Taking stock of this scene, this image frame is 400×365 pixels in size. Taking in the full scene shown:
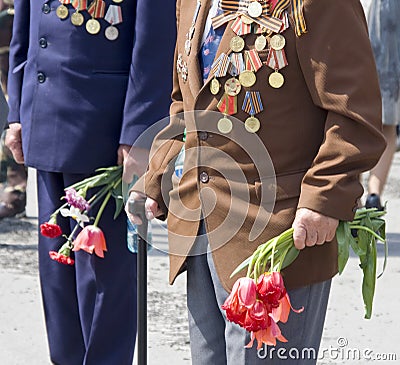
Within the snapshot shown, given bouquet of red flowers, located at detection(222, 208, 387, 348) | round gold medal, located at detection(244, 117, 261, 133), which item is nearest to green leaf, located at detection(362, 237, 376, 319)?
bouquet of red flowers, located at detection(222, 208, 387, 348)

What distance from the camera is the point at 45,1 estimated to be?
3.89 meters

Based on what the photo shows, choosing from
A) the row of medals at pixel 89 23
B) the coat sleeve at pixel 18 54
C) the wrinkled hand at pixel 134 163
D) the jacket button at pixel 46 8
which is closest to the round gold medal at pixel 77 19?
the row of medals at pixel 89 23

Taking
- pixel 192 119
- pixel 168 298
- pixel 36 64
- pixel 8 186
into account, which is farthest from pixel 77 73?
pixel 8 186

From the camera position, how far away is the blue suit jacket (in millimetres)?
3797

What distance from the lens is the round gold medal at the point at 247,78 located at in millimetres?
2873

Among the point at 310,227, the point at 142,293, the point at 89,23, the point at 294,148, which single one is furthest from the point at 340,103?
the point at 89,23

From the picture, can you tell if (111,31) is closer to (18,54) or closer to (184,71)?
(18,54)

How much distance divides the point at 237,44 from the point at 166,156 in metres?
0.49

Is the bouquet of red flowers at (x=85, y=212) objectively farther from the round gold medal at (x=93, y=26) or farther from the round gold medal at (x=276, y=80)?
the round gold medal at (x=276, y=80)

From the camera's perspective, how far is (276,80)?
9.30 ft

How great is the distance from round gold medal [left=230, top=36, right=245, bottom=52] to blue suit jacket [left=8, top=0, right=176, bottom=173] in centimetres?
92

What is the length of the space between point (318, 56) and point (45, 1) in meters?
1.45

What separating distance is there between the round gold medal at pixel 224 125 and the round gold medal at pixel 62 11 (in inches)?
44.2

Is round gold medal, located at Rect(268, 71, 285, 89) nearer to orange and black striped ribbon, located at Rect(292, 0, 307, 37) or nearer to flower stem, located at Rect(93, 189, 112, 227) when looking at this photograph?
orange and black striped ribbon, located at Rect(292, 0, 307, 37)
